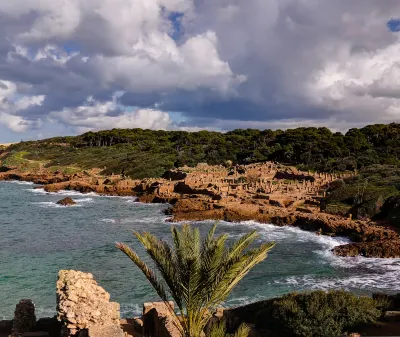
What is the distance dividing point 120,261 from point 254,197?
21.0m

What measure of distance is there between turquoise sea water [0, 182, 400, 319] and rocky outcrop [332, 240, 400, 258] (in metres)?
0.94

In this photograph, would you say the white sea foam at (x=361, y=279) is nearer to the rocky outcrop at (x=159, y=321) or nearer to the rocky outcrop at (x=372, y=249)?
the rocky outcrop at (x=372, y=249)

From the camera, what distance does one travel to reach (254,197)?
4359cm

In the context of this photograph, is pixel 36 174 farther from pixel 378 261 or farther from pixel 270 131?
pixel 378 261

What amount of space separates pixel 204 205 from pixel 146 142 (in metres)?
66.6

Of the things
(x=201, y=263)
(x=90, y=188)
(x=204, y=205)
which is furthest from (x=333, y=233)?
(x=90, y=188)

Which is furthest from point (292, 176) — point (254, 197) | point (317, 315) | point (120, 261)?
point (317, 315)

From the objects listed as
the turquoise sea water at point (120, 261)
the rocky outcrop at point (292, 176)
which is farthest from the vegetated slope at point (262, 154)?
the turquoise sea water at point (120, 261)

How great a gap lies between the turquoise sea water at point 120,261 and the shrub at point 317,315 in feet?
19.3

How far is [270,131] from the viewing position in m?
96.2

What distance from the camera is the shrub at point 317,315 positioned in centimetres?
1188

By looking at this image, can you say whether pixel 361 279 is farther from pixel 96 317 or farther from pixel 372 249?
pixel 96 317

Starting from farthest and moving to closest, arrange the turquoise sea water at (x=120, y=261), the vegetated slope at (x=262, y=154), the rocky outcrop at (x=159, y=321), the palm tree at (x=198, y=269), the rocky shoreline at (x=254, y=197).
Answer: the vegetated slope at (x=262, y=154), the rocky shoreline at (x=254, y=197), the turquoise sea water at (x=120, y=261), the rocky outcrop at (x=159, y=321), the palm tree at (x=198, y=269)

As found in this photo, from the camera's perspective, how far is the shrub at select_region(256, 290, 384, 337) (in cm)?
1188
